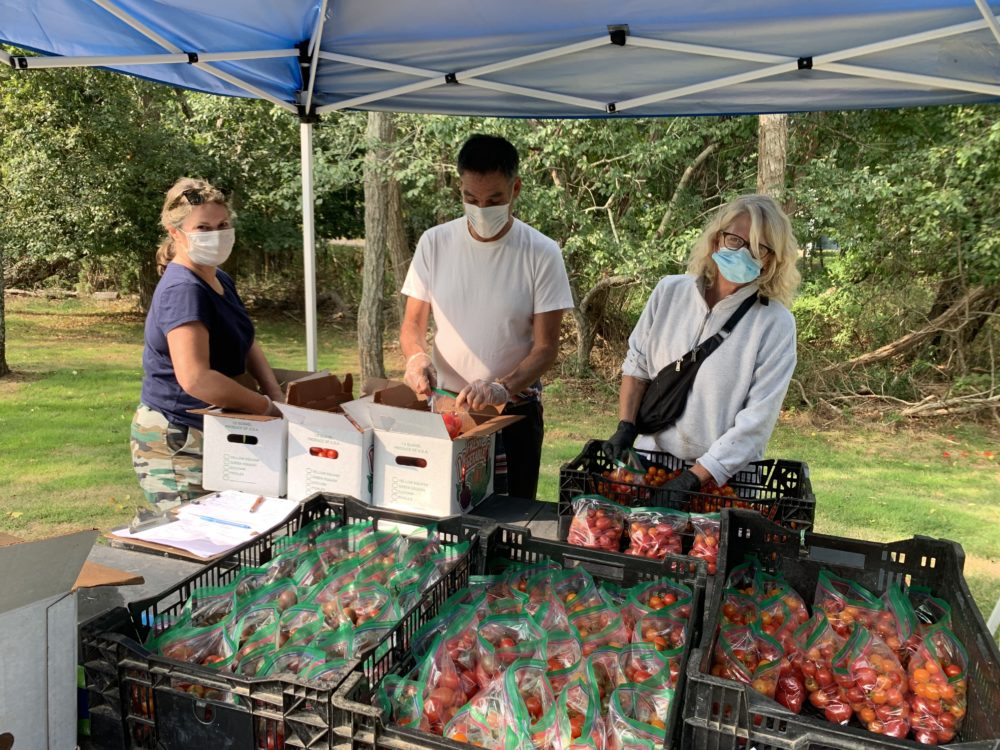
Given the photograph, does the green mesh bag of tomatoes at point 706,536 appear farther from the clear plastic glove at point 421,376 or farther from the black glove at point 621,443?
the clear plastic glove at point 421,376

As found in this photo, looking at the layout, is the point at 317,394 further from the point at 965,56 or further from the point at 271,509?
the point at 965,56

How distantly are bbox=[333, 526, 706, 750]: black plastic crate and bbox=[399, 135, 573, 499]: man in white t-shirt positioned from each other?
1167 millimetres

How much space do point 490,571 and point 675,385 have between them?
1060 millimetres

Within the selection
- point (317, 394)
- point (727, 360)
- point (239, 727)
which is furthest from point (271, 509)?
point (727, 360)

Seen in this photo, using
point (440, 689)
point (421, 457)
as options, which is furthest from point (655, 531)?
point (440, 689)

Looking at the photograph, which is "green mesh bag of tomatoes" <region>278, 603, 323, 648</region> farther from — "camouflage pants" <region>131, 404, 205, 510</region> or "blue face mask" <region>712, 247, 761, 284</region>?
"blue face mask" <region>712, 247, 761, 284</region>

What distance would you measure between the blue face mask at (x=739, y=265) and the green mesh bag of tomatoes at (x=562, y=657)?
146cm

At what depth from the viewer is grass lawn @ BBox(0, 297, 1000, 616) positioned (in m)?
5.89

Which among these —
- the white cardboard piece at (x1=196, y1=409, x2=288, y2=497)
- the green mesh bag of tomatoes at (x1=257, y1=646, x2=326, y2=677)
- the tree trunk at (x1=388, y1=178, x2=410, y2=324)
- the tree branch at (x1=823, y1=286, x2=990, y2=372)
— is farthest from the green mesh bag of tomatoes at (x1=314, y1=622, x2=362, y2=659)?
the tree trunk at (x1=388, y1=178, x2=410, y2=324)

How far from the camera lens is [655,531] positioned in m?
1.94

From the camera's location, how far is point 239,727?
1.23 meters

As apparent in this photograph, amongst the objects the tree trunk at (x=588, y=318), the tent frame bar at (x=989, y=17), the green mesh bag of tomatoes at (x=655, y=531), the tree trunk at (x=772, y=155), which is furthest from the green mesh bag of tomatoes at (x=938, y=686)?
the tree trunk at (x=588, y=318)

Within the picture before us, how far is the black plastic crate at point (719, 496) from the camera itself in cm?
205

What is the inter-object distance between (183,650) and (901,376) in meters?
9.26
